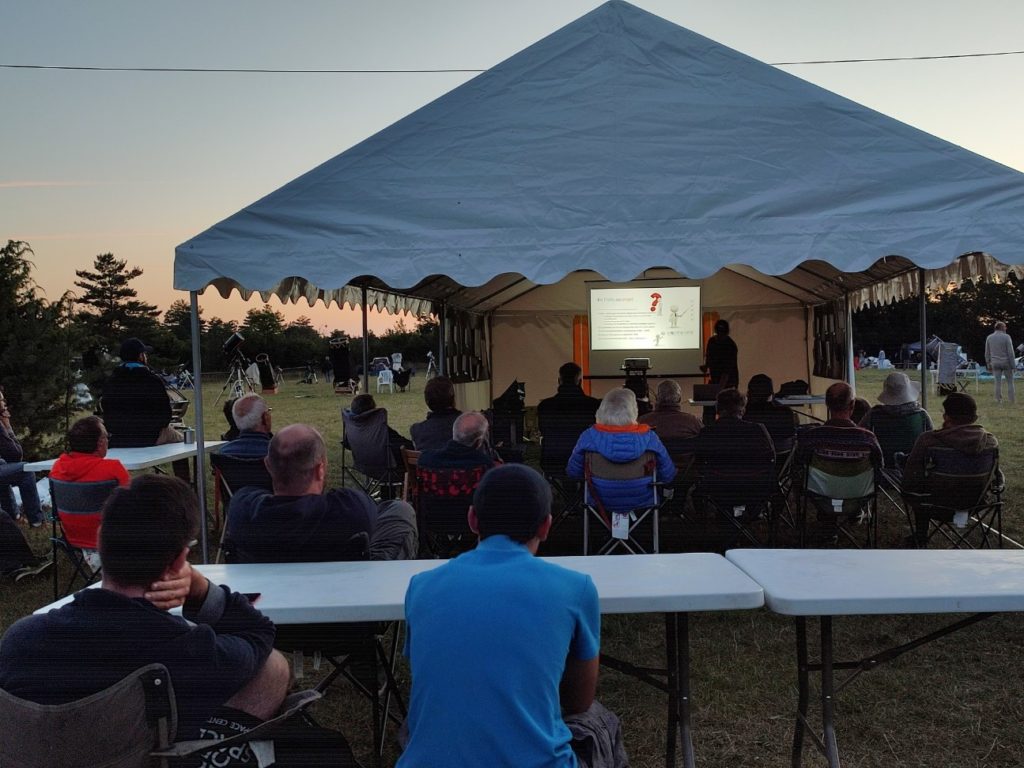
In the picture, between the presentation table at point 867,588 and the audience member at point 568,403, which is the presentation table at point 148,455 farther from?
the presentation table at point 867,588

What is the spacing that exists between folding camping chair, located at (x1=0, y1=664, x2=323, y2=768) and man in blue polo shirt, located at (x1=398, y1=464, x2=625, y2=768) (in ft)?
1.31

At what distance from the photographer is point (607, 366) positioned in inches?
454

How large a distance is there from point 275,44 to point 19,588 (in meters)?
9.13

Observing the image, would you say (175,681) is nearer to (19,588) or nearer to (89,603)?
(89,603)

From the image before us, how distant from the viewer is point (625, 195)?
4.49m

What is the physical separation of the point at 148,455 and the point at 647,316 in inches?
300

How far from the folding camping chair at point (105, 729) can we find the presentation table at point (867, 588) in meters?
1.32

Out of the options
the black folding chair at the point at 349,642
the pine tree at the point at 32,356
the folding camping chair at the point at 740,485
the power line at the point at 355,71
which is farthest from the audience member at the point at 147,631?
the power line at the point at 355,71

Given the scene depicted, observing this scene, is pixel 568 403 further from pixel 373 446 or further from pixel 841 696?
pixel 841 696

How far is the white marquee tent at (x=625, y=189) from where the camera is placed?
4332mm

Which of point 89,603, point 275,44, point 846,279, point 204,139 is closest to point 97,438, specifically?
point 89,603

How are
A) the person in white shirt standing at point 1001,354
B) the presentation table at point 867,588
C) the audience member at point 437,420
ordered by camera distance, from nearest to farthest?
the presentation table at point 867,588 < the audience member at point 437,420 < the person in white shirt standing at point 1001,354

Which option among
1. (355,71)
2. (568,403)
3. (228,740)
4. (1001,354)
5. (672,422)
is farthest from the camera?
(1001,354)

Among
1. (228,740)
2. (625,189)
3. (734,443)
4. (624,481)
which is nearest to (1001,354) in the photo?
(734,443)
